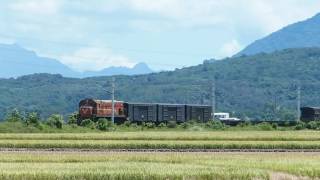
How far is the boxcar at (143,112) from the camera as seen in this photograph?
103 m

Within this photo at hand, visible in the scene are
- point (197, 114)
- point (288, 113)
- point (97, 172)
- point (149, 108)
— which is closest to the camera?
point (97, 172)

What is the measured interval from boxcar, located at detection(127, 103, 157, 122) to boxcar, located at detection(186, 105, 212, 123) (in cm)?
691

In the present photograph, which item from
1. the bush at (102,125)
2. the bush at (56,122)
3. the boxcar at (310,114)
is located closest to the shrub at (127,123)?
the bush at (102,125)

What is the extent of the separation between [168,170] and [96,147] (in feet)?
73.3

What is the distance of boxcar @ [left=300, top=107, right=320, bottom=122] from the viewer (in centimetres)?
11239

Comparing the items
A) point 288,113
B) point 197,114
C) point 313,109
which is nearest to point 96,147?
point 197,114

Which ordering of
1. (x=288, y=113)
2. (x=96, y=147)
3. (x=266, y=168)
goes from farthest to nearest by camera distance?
(x=288, y=113) < (x=96, y=147) < (x=266, y=168)

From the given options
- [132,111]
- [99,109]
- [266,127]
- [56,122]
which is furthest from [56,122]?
[266,127]

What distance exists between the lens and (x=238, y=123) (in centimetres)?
10612

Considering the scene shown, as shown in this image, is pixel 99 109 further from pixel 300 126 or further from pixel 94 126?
pixel 300 126

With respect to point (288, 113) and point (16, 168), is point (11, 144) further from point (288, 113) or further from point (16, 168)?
point (288, 113)

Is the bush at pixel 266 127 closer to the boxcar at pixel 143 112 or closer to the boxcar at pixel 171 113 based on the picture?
the boxcar at pixel 171 113

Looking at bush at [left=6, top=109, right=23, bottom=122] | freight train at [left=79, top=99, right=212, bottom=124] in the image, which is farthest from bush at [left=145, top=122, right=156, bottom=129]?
bush at [left=6, top=109, right=23, bottom=122]

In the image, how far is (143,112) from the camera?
339 ft
